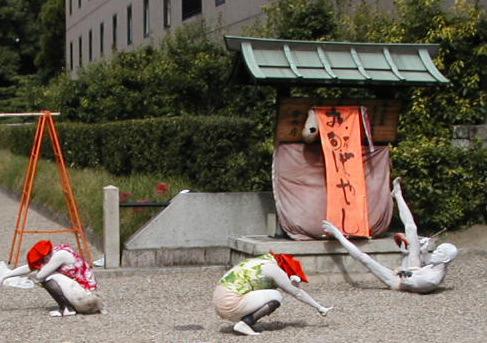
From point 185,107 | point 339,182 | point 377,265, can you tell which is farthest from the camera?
point 185,107

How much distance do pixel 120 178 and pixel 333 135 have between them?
7.68m

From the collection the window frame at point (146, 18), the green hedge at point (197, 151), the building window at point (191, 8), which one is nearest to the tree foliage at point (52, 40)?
the window frame at point (146, 18)

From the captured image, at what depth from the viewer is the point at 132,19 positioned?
113 feet

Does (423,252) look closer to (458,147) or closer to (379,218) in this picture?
(379,218)

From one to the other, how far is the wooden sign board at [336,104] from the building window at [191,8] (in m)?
16.0

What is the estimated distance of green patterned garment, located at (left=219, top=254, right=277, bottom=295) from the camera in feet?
26.1

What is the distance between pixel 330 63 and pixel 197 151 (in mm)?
4608

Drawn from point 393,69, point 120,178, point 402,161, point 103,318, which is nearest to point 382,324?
point 103,318

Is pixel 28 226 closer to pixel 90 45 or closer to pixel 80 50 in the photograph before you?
pixel 90 45

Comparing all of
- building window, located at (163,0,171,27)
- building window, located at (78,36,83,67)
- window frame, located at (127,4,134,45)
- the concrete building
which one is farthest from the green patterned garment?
building window, located at (78,36,83,67)

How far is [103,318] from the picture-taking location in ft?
30.1

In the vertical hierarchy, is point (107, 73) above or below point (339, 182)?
above

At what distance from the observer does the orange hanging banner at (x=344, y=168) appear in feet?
36.8

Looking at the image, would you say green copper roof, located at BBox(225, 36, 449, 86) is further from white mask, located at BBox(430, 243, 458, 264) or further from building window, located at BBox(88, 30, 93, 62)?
building window, located at BBox(88, 30, 93, 62)
